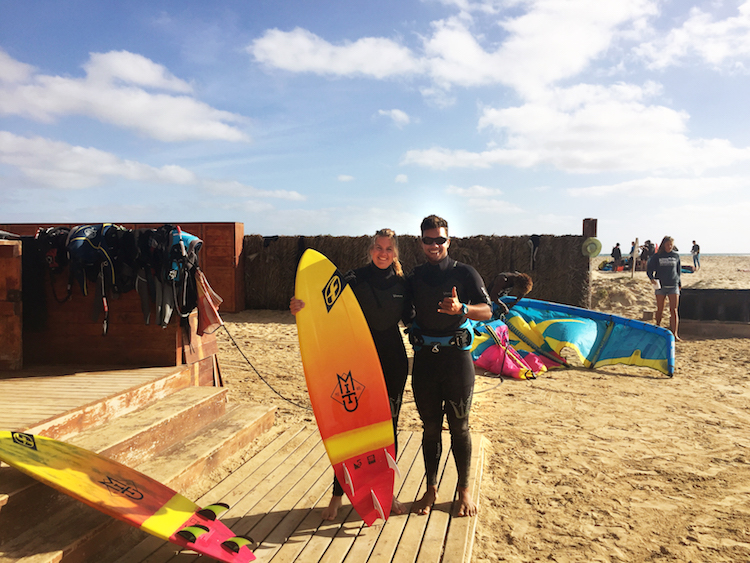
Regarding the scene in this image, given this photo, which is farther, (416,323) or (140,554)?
(416,323)

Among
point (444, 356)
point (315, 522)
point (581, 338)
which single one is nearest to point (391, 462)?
point (315, 522)

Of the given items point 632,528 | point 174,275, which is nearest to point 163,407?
point 174,275

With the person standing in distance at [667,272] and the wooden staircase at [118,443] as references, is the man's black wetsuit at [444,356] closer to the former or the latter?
the wooden staircase at [118,443]

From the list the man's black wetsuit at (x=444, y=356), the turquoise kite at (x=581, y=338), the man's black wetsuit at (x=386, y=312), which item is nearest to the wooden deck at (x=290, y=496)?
the man's black wetsuit at (x=444, y=356)

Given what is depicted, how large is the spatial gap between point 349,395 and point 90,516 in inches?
59.2

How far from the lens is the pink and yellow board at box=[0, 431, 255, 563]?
87.1 inches

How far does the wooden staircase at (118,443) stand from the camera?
2209 mm

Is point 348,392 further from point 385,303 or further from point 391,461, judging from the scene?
point 385,303

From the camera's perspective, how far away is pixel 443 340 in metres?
2.62

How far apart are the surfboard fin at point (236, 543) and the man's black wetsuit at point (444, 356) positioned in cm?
118

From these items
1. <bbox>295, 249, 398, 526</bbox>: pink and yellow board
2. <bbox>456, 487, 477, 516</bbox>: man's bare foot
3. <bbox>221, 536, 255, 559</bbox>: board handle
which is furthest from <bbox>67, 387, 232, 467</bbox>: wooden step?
<bbox>456, 487, 477, 516</bbox>: man's bare foot

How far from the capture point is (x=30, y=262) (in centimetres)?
426

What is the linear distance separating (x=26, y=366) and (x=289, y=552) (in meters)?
3.38

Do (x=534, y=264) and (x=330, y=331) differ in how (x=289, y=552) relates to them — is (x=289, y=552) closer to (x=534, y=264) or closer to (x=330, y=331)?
(x=330, y=331)
